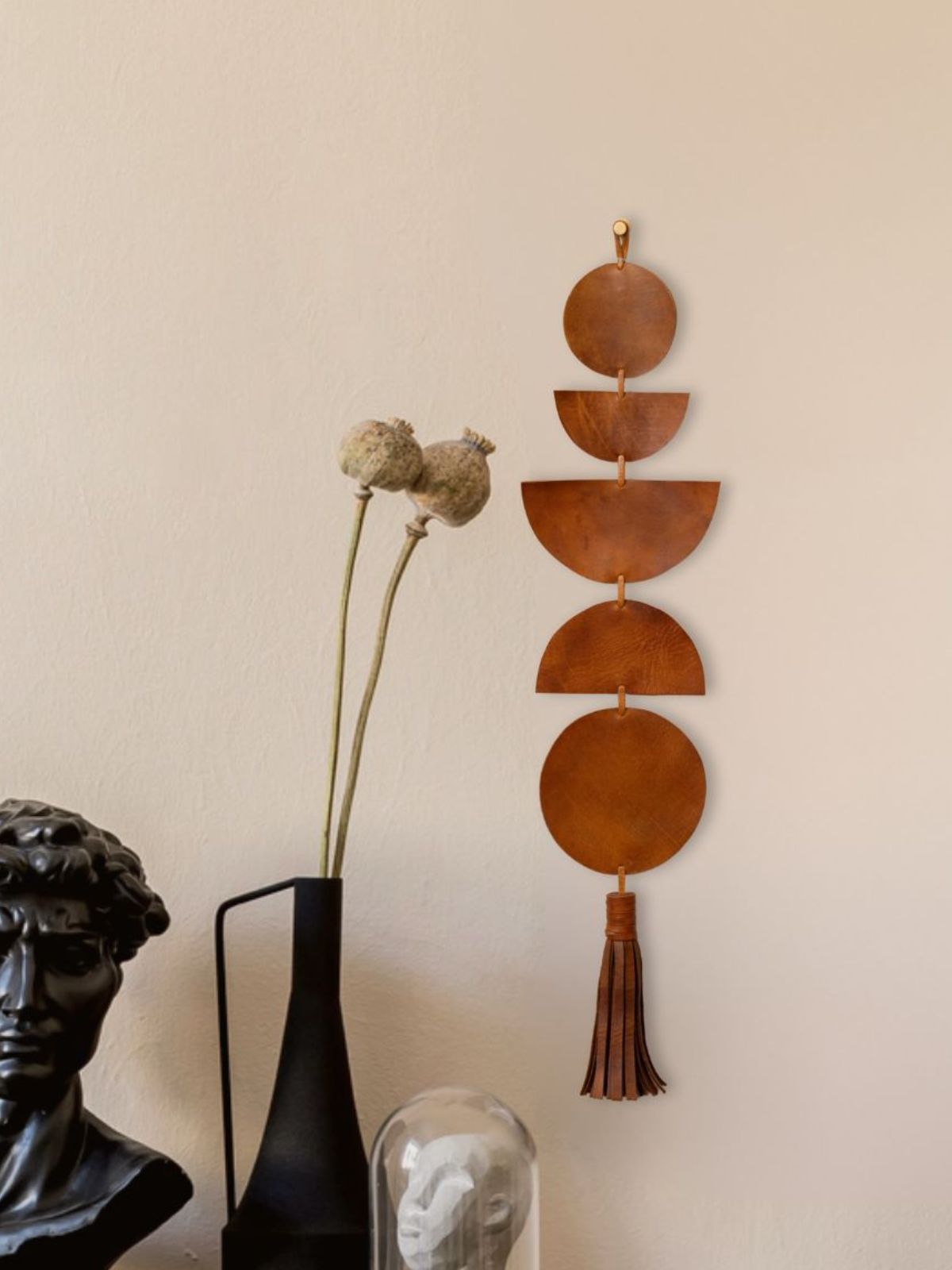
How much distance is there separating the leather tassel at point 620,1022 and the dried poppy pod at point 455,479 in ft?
1.29

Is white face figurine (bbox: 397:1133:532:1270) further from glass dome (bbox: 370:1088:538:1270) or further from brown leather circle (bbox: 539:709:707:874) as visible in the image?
brown leather circle (bbox: 539:709:707:874)

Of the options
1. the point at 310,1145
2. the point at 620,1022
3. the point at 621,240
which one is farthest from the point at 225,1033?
the point at 621,240

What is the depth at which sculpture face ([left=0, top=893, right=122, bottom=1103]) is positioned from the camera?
0.95 m

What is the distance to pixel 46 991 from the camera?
37.8 inches

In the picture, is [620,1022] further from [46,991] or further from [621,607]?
[46,991]

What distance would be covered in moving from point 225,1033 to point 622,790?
1.35ft

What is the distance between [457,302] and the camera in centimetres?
127

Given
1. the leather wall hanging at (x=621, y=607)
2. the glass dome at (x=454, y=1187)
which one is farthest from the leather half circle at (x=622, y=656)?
the glass dome at (x=454, y=1187)

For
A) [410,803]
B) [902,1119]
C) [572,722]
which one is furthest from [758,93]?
[902,1119]

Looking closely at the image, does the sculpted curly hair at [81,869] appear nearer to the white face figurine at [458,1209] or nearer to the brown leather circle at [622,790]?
the white face figurine at [458,1209]

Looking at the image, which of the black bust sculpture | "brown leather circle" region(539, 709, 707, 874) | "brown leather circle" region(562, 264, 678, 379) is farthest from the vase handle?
"brown leather circle" region(562, 264, 678, 379)

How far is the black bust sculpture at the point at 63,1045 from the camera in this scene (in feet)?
3.13

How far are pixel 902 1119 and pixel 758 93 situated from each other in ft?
3.23

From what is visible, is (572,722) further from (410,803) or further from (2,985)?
(2,985)
